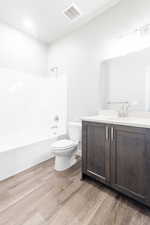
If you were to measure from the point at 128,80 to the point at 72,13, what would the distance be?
1494mm

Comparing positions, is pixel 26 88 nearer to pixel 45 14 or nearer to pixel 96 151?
pixel 45 14

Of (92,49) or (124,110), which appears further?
(92,49)

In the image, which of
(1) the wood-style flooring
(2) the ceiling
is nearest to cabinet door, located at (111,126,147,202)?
(1) the wood-style flooring

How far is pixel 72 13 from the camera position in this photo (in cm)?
204

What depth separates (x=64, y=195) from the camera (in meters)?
1.42

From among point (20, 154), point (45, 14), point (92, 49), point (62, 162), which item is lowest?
point (62, 162)

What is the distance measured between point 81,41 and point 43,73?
120cm

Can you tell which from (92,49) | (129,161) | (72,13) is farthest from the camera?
(92,49)

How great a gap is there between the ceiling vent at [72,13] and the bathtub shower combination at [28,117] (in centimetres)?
109

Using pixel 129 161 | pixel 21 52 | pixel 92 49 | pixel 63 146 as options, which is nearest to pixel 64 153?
pixel 63 146

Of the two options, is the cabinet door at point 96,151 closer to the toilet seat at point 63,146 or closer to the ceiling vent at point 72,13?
the toilet seat at point 63,146

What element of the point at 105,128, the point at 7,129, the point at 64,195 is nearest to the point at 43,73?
the point at 7,129

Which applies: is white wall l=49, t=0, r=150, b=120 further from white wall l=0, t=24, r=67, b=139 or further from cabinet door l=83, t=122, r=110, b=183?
cabinet door l=83, t=122, r=110, b=183

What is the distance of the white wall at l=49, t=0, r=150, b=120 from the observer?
5.77ft
